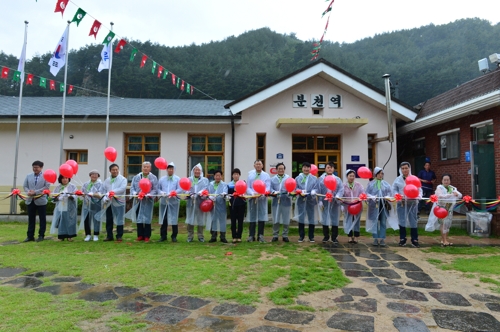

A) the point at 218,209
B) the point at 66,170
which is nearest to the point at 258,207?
the point at 218,209

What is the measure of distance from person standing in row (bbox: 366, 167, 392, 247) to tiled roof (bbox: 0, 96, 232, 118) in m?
5.59

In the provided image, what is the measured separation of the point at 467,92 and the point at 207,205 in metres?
8.44

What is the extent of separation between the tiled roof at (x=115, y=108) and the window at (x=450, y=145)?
23.0 ft

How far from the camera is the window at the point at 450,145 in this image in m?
9.74

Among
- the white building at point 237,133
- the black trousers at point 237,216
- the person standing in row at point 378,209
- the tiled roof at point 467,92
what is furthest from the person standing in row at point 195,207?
the tiled roof at point 467,92

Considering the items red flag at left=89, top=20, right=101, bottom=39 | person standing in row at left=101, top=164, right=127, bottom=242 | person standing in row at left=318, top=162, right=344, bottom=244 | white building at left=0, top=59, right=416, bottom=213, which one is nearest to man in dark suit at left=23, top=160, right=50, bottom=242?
person standing in row at left=101, top=164, right=127, bottom=242

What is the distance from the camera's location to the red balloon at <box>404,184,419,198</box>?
639 centimetres

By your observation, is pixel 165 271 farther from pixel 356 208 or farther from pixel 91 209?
pixel 356 208

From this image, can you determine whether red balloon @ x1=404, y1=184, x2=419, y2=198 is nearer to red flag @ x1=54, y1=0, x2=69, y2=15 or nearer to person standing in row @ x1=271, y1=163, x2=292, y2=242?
person standing in row @ x1=271, y1=163, x2=292, y2=242

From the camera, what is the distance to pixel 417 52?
79.2 ft

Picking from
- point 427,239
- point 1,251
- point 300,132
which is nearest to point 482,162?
point 427,239

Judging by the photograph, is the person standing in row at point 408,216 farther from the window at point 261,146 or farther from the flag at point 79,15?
the flag at point 79,15

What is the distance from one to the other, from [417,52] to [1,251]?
2683 centimetres

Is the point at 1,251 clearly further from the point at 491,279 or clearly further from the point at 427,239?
the point at 427,239
